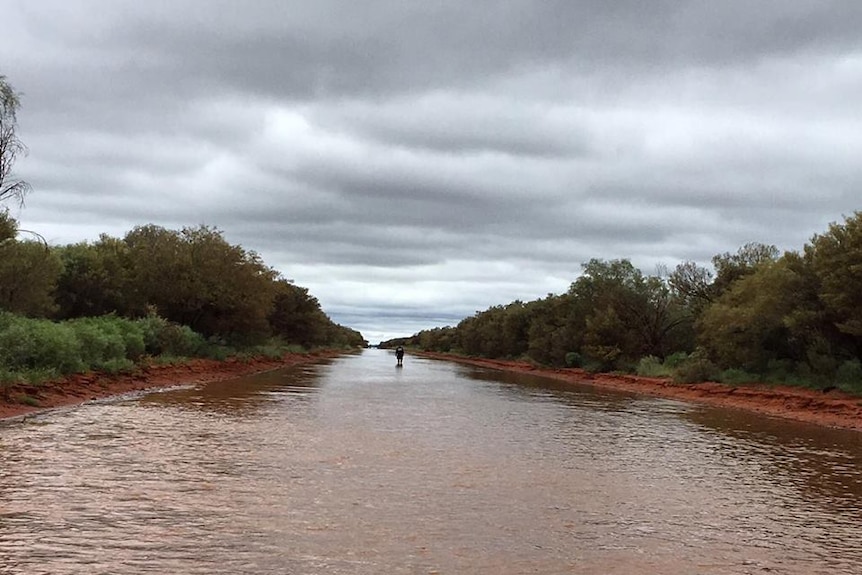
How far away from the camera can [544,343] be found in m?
69.5

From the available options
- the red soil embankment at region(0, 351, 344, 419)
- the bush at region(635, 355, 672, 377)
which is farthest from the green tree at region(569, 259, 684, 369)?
the red soil embankment at region(0, 351, 344, 419)

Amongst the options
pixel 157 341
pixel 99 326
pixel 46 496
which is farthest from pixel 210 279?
pixel 46 496

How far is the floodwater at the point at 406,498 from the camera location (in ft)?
24.4

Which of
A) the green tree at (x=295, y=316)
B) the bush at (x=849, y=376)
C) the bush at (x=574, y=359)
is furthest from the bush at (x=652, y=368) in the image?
the green tree at (x=295, y=316)

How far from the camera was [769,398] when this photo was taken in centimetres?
3075

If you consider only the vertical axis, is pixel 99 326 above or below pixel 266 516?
above

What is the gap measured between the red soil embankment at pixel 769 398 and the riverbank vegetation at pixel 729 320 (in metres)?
0.95

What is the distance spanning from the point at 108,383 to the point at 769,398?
26.2m

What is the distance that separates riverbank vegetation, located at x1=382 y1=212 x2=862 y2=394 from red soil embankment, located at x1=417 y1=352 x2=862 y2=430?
3.12ft

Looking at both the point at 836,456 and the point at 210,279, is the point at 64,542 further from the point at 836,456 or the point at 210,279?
the point at 210,279

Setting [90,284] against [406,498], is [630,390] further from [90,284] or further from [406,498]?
[406,498]

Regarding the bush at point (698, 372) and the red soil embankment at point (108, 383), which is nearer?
the red soil embankment at point (108, 383)

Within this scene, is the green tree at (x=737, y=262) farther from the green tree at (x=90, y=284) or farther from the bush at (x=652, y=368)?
the green tree at (x=90, y=284)

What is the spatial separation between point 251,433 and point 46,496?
23.4 ft
